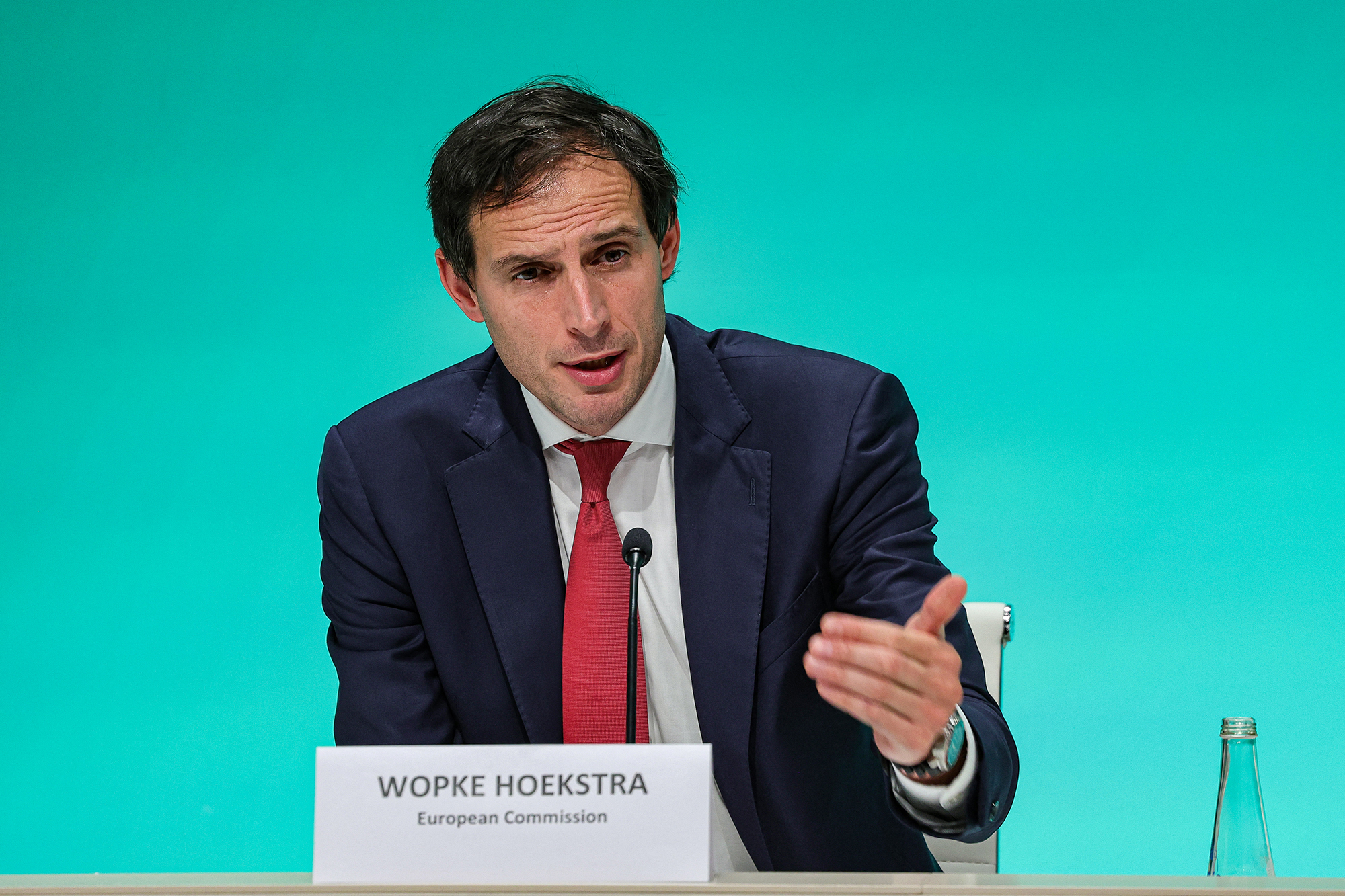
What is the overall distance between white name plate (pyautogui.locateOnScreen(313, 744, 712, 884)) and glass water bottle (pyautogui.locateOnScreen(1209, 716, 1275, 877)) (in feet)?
2.43

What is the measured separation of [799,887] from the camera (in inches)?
37.7

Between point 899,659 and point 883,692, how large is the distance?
0.05m

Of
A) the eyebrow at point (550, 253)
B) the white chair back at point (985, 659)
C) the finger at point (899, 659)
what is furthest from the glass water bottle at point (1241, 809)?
the eyebrow at point (550, 253)

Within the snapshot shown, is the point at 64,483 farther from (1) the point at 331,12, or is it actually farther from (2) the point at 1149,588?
(2) the point at 1149,588

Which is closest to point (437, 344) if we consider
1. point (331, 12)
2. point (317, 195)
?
point (317, 195)

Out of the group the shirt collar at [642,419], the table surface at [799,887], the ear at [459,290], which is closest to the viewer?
the table surface at [799,887]

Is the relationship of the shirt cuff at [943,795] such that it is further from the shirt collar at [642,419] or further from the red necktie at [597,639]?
the shirt collar at [642,419]

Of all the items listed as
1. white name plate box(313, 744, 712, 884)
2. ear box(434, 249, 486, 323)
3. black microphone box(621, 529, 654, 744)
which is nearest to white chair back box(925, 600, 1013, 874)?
black microphone box(621, 529, 654, 744)

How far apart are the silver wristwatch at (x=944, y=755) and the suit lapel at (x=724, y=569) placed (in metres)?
0.39

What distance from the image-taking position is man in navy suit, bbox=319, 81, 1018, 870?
5.61 feet

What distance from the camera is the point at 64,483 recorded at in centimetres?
317

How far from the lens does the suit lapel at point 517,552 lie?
176 cm

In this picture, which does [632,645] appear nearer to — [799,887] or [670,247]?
[799,887]

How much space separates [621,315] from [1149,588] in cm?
176
